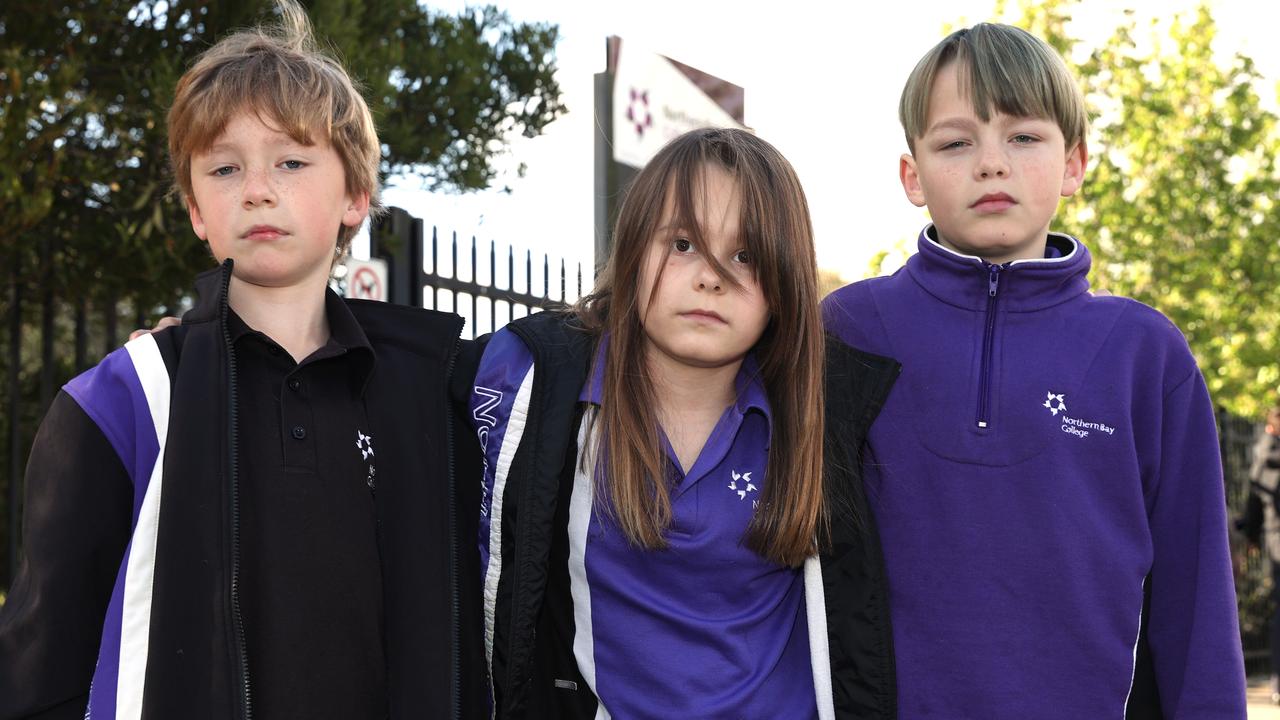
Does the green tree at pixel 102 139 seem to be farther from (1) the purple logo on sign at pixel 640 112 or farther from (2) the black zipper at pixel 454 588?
(2) the black zipper at pixel 454 588

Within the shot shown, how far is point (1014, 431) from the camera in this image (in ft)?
7.82

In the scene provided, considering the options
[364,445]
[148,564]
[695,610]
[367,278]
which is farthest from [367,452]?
[367,278]

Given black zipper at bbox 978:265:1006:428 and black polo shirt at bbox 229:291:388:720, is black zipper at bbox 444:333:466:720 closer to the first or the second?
black polo shirt at bbox 229:291:388:720

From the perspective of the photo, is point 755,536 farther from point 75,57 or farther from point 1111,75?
point 1111,75

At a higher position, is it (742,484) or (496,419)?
(496,419)

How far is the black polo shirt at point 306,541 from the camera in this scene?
6.92ft

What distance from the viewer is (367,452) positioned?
90.4 inches

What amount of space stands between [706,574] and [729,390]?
42 cm

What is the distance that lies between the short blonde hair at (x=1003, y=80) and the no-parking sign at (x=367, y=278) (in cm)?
268

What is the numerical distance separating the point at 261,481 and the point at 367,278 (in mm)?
2745

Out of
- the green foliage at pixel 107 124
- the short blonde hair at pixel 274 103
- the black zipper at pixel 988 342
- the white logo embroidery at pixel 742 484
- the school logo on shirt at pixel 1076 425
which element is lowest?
the white logo embroidery at pixel 742 484

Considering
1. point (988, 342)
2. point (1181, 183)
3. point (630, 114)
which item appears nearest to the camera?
point (988, 342)

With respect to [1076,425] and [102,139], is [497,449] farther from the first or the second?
[102,139]

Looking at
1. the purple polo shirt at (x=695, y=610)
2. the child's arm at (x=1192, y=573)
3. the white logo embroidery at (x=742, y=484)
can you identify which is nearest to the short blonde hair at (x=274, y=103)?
the purple polo shirt at (x=695, y=610)
